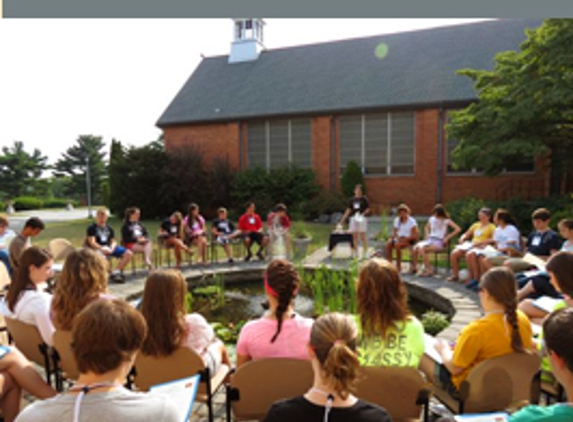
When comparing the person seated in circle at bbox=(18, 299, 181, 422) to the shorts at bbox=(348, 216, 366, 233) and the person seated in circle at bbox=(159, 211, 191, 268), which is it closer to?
the person seated in circle at bbox=(159, 211, 191, 268)

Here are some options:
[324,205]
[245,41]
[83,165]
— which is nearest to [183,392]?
[324,205]

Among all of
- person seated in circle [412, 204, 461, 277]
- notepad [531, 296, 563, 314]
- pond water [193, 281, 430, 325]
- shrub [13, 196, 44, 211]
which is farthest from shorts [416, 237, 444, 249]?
shrub [13, 196, 44, 211]

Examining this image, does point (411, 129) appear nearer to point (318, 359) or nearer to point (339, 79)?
point (339, 79)

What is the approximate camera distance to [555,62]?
10.2m

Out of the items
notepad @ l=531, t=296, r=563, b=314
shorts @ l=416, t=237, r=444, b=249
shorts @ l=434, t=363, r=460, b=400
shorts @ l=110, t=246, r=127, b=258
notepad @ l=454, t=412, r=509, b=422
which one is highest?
shorts @ l=416, t=237, r=444, b=249

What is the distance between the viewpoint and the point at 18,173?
4900 cm

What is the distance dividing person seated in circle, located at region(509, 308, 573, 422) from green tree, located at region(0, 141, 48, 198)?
55.2 m

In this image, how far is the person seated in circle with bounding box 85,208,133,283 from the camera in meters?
7.21

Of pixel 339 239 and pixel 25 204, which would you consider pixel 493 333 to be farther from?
pixel 25 204

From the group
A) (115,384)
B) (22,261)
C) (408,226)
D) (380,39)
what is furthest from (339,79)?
(115,384)

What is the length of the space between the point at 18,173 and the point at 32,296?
5450 cm

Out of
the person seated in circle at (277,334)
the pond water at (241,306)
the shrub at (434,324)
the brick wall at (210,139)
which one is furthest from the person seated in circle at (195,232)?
the brick wall at (210,139)

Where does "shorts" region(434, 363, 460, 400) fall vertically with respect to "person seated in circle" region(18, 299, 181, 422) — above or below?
below

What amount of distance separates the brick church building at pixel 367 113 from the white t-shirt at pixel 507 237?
11.0 m
